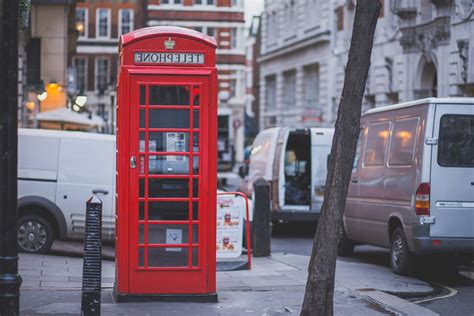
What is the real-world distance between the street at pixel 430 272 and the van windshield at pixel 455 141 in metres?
1.78

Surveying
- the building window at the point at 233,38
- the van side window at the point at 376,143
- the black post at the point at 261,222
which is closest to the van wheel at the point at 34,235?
the black post at the point at 261,222

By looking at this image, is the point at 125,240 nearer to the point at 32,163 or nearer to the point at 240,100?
the point at 32,163

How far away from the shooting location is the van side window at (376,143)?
1544 cm

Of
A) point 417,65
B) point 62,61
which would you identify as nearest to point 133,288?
point 62,61

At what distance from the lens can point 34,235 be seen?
16062 millimetres

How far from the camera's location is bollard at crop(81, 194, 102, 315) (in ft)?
30.2

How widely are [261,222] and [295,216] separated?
17.8ft

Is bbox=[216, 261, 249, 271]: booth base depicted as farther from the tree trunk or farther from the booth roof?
the tree trunk

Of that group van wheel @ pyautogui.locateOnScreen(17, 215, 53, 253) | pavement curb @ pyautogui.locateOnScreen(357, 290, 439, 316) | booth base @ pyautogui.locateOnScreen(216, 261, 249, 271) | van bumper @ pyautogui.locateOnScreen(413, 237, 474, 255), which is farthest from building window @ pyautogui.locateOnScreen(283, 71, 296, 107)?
pavement curb @ pyautogui.locateOnScreen(357, 290, 439, 316)

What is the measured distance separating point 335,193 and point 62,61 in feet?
87.2

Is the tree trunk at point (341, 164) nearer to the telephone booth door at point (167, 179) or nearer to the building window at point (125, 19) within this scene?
the telephone booth door at point (167, 179)

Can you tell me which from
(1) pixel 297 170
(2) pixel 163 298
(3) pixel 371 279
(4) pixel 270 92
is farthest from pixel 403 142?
(4) pixel 270 92

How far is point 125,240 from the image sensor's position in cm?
1052

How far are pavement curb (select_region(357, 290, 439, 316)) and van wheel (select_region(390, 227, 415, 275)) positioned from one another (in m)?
2.17
